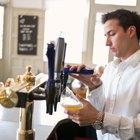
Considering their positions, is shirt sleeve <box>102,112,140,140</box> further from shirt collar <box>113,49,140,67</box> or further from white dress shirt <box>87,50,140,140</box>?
shirt collar <box>113,49,140,67</box>

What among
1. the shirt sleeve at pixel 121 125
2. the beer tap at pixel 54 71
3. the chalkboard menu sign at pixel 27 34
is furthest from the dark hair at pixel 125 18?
the chalkboard menu sign at pixel 27 34

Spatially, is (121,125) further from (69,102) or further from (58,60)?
(58,60)

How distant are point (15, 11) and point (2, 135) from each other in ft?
14.2

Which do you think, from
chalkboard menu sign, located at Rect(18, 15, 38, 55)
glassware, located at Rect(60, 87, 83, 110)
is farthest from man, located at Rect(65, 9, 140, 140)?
chalkboard menu sign, located at Rect(18, 15, 38, 55)

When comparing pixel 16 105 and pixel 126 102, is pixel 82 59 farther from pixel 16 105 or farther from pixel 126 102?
pixel 16 105

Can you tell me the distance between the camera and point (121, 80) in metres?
1.17

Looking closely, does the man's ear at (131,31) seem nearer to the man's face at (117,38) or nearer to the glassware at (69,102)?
the man's face at (117,38)

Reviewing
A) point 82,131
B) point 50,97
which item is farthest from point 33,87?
point 82,131

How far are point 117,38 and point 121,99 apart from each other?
0.88ft

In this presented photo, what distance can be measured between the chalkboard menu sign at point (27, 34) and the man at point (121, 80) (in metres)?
4.08

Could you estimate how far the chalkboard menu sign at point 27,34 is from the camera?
17.0 feet

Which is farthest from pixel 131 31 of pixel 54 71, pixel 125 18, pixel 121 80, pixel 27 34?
pixel 27 34

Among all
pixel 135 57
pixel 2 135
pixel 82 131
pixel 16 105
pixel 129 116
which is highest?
pixel 135 57

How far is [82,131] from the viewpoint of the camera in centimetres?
207
